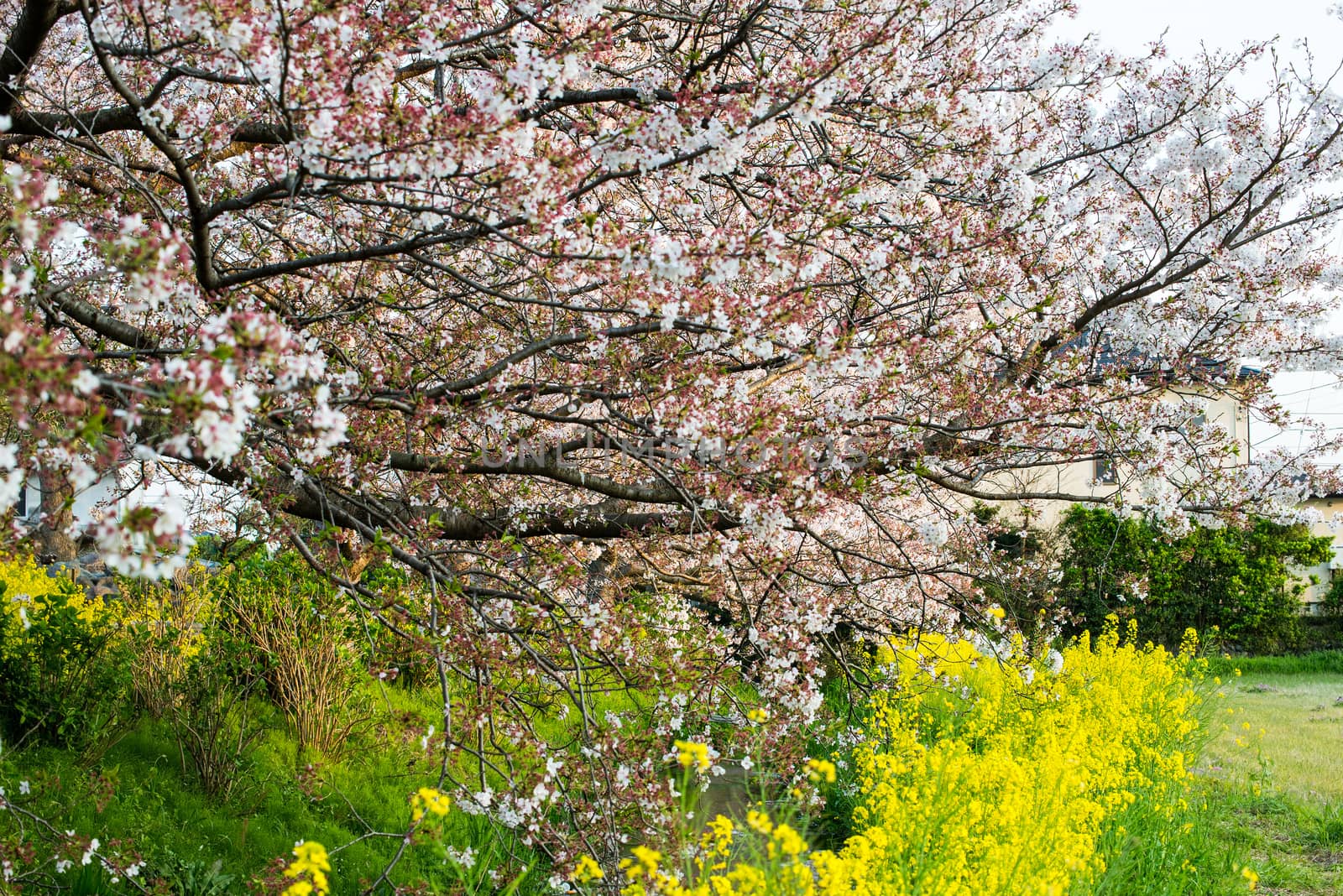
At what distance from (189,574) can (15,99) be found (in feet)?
13.7

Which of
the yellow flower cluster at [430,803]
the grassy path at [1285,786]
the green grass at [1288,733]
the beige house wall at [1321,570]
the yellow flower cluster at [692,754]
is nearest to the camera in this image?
the yellow flower cluster at [692,754]

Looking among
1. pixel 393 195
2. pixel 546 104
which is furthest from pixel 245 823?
pixel 546 104

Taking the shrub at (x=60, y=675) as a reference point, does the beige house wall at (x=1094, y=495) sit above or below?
above

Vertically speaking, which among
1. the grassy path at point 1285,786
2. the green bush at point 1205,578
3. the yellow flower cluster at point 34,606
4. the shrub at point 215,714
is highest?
the green bush at point 1205,578

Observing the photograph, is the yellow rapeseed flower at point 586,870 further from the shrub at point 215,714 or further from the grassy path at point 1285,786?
the grassy path at point 1285,786

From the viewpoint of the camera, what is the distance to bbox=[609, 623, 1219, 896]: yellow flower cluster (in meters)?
2.63

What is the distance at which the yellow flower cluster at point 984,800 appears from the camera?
2627 mm

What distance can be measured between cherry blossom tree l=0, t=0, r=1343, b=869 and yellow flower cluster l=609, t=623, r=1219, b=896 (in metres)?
0.51

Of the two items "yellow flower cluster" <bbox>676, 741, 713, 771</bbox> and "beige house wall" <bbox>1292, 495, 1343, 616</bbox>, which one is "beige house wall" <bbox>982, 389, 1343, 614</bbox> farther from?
"yellow flower cluster" <bbox>676, 741, 713, 771</bbox>

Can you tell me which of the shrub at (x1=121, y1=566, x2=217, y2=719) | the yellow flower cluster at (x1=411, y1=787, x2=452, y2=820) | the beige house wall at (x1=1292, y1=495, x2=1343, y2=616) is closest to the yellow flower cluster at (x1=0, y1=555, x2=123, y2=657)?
the shrub at (x1=121, y1=566, x2=217, y2=719)

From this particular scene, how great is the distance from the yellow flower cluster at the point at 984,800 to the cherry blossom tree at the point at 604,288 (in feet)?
1.66

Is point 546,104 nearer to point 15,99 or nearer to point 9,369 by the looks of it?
point 15,99

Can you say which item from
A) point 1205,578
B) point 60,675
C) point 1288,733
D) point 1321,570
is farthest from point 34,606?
point 1321,570

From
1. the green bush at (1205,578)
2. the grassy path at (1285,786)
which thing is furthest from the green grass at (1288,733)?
the green bush at (1205,578)
